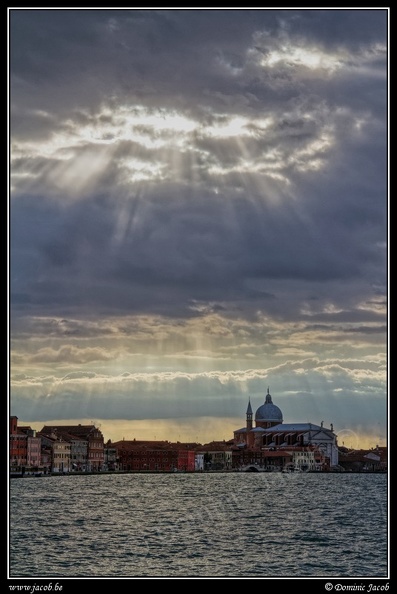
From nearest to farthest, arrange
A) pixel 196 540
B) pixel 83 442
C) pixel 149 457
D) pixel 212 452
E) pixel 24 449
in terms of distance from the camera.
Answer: pixel 196 540, pixel 24 449, pixel 83 442, pixel 149 457, pixel 212 452

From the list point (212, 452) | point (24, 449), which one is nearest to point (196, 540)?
point (24, 449)

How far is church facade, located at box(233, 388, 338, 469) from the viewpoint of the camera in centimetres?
10338

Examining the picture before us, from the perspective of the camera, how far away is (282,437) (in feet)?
351

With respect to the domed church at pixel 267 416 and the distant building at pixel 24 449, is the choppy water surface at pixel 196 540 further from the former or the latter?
the domed church at pixel 267 416

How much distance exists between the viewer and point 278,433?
10856cm

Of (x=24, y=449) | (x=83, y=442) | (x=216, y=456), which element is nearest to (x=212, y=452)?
(x=216, y=456)

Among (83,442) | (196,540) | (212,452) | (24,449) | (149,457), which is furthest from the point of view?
(212,452)

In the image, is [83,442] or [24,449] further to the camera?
[83,442]

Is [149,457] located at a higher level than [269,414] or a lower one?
lower

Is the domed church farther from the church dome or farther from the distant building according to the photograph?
the distant building

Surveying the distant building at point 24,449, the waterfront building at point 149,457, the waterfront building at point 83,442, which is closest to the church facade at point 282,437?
the waterfront building at point 149,457

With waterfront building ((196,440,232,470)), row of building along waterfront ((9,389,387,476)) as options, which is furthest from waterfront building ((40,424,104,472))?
waterfront building ((196,440,232,470))

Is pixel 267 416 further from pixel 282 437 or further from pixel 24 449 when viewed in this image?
pixel 24 449

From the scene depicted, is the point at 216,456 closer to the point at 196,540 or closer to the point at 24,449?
the point at 24,449
